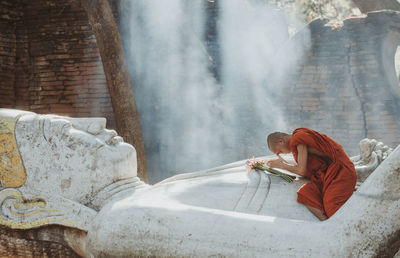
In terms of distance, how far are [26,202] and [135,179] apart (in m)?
0.59

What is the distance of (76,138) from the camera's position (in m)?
2.28

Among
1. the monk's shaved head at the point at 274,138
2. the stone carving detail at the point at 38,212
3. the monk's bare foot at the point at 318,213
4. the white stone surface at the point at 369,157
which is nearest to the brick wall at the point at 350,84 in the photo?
the white stone surface at the point at 369,157

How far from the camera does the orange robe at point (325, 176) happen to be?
Result: 218 cm

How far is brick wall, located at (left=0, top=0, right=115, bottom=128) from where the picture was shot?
708cm

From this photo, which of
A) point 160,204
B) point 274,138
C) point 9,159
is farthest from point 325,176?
point 9,159

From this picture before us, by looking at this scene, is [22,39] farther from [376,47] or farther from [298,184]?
[298,184]

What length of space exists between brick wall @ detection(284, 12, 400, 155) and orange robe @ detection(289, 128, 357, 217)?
445 centimetres

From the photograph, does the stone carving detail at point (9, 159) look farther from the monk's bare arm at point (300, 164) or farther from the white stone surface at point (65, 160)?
the monk's bare arm at point (300, 164)

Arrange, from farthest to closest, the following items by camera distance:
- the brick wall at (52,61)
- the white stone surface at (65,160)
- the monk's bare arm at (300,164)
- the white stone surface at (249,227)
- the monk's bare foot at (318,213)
Answer: the brick wall at (52,61) < the monk's bare arm at (300,164) < the white stone surface at (65,160) < the monk's bare foot at (318,213) < the white stone surface at (249,227)

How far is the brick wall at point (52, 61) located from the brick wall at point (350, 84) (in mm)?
3332

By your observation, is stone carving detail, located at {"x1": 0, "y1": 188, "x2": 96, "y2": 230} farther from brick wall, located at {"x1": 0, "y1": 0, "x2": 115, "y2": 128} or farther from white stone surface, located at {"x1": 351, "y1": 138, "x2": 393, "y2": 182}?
brick wall, located at {"x1": 0, "y1": 0, "x2": 115, "y2": 128}

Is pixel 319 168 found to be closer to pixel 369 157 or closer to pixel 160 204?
pixel 369 157

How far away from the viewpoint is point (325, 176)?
2.34 metres

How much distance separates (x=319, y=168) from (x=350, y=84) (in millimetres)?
4704
